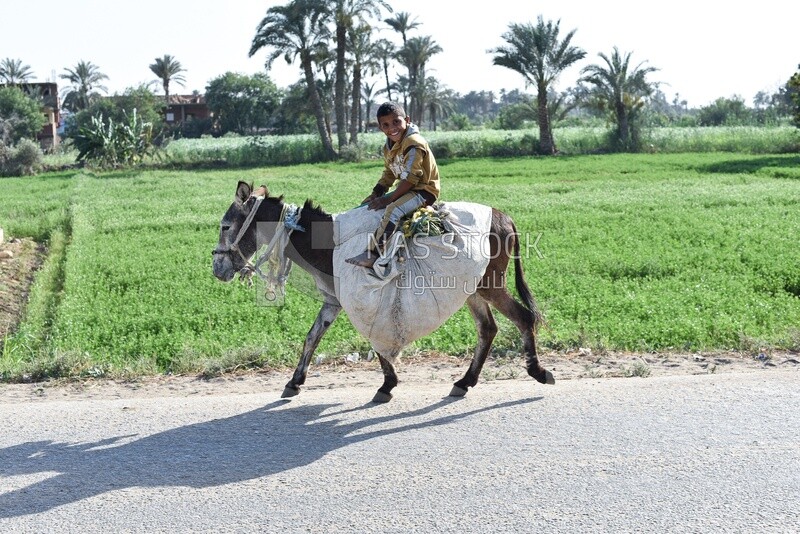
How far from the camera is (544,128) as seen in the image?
49375 mm

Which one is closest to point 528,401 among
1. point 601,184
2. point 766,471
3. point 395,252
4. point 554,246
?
point 395,252

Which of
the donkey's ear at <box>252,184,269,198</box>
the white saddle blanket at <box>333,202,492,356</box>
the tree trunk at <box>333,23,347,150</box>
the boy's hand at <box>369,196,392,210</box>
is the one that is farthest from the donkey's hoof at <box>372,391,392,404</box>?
the tree trunk at <box>333,23,347,150</box>

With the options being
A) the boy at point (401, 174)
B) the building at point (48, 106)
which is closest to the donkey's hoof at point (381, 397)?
the boy at point (401, 174)

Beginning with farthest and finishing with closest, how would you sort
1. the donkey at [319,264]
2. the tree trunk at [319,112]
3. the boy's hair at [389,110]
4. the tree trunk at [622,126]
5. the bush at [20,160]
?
the tree trunk at [319,112] < the tree trunk at [622,126] < the bush at [20,160] < the donkey at [319,264] < the boy's hair at [389,110]

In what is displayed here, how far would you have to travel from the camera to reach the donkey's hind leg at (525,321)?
279 inches

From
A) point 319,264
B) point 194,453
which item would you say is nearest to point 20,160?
point 319,264

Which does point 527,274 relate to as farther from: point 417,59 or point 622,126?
point 417,59

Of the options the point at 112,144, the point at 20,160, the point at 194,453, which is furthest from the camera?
the point at 20,160

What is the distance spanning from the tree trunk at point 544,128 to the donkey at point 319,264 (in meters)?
42.6

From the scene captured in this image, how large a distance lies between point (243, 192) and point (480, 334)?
88.1 inches

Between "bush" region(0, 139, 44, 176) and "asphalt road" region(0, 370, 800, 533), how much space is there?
42996 mm

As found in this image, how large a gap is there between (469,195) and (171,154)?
28.7 metres

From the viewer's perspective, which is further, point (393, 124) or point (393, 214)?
point (393, 214)

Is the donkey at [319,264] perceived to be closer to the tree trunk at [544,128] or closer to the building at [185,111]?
the tree trunk at [544,128]
